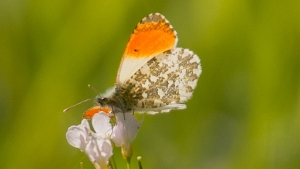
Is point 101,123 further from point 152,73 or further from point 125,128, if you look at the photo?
point 152,73

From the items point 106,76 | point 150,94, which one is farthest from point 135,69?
point 106,76

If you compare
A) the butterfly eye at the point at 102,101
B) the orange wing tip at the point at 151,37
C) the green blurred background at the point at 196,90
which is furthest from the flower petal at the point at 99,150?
the green blurred background at the point at 196,90

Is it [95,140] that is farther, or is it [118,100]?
[118,100]

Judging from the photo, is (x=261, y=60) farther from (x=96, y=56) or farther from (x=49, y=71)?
(x=49, y=71)

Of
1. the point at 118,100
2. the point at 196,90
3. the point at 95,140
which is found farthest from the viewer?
the point at 196,90

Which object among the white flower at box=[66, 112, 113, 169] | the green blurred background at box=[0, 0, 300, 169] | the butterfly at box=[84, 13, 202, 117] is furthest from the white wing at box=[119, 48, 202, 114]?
the green blurred background at box=[0, 0, 300, 169]

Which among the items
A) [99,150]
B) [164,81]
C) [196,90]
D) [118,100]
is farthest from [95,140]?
[196,90]

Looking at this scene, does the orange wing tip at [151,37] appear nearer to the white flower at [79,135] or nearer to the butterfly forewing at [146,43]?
the butterfly forewing at [146,43]
